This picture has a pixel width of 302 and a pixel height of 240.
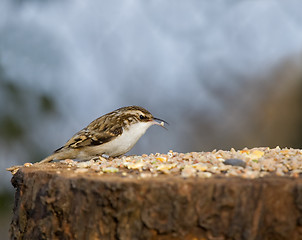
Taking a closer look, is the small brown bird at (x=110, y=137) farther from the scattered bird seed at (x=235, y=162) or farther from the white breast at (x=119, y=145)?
the scattered bird seed at (x=235, y=162)

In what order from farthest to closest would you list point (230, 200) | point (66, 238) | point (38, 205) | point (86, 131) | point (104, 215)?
point (86, 131), point (38, 205), point (66, 238), point (104, 215), point (230, 200)

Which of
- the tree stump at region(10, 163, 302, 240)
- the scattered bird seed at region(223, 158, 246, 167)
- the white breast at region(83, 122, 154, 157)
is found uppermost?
the white breast at region(83, 122, 154, 157)

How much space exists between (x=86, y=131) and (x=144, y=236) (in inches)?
75.3

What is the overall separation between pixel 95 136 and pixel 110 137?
0.13m

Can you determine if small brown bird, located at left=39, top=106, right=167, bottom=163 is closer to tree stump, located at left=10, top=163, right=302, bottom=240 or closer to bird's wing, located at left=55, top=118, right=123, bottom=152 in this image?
bird's wing, located at left=55, top=118, right=123, bottom=152

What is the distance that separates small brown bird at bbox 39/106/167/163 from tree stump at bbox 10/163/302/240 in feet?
4.86

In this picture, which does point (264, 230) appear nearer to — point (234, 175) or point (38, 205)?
point (234, 175)

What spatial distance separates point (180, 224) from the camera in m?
2.00

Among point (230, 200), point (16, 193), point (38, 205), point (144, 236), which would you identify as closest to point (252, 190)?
point (230, 200)

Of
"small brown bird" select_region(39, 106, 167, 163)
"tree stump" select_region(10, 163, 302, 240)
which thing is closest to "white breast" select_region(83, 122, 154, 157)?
"small brown bird" select_region(39, 106, 167, 163)

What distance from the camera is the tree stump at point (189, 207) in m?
1.98

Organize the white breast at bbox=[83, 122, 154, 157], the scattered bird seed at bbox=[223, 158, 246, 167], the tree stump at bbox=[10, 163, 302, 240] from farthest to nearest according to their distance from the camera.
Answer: the white breast at bbox=[83, 122, 154, 157] → the scattered bird seed at bbox=[223, 158, 246, 167] → the tree stump at bbox=[10, 163, 302, 240]

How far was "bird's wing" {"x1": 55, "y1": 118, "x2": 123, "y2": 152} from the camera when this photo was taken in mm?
3645

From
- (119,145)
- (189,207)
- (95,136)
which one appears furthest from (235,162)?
(95,136)
